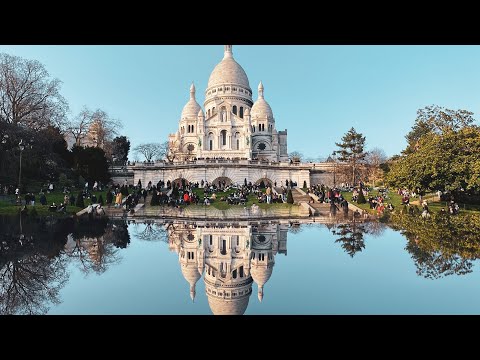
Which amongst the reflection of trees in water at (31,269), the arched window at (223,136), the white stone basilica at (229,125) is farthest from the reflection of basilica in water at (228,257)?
the arched window at (223,136)

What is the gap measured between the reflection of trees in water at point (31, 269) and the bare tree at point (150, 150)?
65979mm

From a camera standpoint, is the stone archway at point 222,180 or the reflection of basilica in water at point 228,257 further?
the stone archway at point 222,180

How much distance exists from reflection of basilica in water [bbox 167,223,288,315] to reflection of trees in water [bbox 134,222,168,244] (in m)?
0.36

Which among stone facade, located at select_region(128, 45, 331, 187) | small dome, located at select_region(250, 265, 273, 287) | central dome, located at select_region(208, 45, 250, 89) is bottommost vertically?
small dome, located at select_region(250, 265, 273, 287)

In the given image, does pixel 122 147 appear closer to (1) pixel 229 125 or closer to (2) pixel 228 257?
(1) pixel 229 125

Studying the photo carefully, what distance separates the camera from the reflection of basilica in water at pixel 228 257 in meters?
6.70

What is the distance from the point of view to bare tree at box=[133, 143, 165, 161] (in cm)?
7931

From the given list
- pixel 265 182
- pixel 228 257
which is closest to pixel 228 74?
pixel 265 182

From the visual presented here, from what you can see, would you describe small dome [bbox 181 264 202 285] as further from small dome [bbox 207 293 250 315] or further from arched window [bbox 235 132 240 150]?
arched window [bbox 235 132 240 150]

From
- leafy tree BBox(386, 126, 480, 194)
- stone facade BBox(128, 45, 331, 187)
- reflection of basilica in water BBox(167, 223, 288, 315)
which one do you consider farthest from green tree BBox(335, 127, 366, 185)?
reflection of basilica in water BBox(167, 223, 288, 315)

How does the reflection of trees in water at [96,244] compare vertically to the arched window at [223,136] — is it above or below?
below

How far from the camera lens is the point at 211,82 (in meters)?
77.2

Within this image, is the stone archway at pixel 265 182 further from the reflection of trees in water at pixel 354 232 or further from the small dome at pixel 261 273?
the small dome at pixel 261 273
